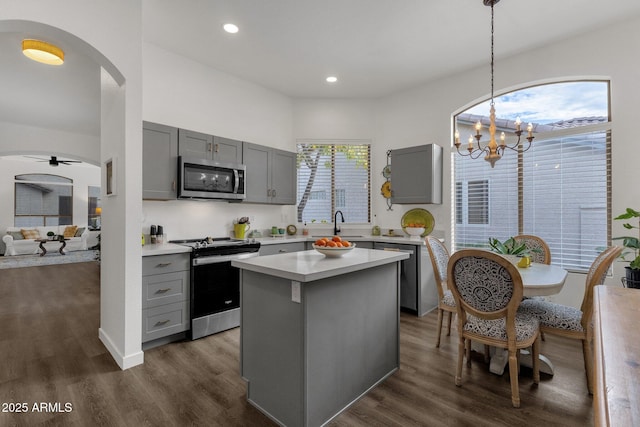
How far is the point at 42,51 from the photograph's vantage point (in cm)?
314

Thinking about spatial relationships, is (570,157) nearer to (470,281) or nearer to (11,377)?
(470,281)

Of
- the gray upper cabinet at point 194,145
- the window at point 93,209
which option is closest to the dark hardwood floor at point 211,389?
the gray upper cabinet at point 194,145

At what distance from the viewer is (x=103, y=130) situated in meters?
3.26

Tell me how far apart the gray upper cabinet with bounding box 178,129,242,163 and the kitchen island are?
202 centimetres

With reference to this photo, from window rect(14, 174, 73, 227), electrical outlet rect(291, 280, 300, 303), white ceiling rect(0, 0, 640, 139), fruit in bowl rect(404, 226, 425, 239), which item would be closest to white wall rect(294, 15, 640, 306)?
white ceiling rect(0, 0, 640, 139)

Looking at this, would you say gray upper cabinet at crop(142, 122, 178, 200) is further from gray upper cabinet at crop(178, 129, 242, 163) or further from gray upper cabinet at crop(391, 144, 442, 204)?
gray upper cabinet at crop(391, 144, 442, 204)

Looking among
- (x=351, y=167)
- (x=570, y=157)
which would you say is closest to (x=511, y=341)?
(x=570, y=157)

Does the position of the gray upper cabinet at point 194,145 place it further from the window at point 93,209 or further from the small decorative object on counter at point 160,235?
the window at point 93,209

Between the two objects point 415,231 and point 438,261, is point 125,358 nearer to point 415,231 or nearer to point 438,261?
point 438,261

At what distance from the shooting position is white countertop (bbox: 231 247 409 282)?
5.77 feet

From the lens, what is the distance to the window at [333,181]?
5.11 meters

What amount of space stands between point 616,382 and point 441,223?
412 centimetres

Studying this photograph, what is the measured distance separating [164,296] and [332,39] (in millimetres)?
3171

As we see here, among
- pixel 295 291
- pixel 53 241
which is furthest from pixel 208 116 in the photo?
pixel 53 241
